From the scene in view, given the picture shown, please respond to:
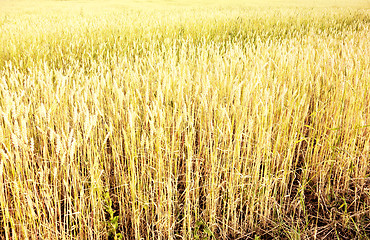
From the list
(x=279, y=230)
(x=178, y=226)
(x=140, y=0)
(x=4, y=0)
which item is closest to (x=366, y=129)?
(x=279, y=230)

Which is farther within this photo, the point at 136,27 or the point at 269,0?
the point at 269,0

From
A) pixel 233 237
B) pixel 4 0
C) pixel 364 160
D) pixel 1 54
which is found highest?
pixel 4 0

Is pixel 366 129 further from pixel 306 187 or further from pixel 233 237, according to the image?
pixel 233 237

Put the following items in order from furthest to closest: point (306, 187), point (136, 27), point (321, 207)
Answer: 1. point (136, 27)
2. point (306, 187)
3. point (321, 207)

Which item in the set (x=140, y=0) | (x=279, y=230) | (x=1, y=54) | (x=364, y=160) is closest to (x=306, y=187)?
(x=364, y=160)

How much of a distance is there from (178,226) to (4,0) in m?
19.7

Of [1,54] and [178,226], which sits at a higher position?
[1,54]

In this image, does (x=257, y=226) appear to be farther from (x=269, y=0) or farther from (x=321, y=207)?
(x=269, y=0)

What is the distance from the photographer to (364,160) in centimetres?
141

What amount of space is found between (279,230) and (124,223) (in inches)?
25.7

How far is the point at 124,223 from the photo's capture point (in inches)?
49.1

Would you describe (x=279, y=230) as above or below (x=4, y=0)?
below

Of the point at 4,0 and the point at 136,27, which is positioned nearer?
the point at 136,27

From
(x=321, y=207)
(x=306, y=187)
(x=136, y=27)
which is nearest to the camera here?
(x=321, y=207)
